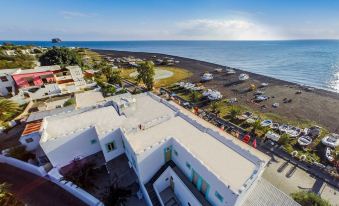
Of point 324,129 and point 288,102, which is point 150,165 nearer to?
point 324,129

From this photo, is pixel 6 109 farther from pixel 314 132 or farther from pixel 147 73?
pixel 314 132

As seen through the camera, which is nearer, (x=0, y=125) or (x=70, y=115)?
(x=70, y=115)

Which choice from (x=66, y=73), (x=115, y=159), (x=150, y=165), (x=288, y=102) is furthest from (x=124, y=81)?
(x=288, y=102)

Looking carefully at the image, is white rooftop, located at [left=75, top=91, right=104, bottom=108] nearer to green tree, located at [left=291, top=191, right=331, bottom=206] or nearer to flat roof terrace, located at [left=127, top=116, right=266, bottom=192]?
flat roof terrace, located at [left=127, top=116, right=266, bottom=192]

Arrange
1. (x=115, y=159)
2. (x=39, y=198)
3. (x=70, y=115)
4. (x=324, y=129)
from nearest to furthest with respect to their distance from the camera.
→ (x=39, y=198)
(x=115, y=159)
(x=70, y=115)
(x=324, y=129)

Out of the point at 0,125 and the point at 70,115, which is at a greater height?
the point at 70,115
